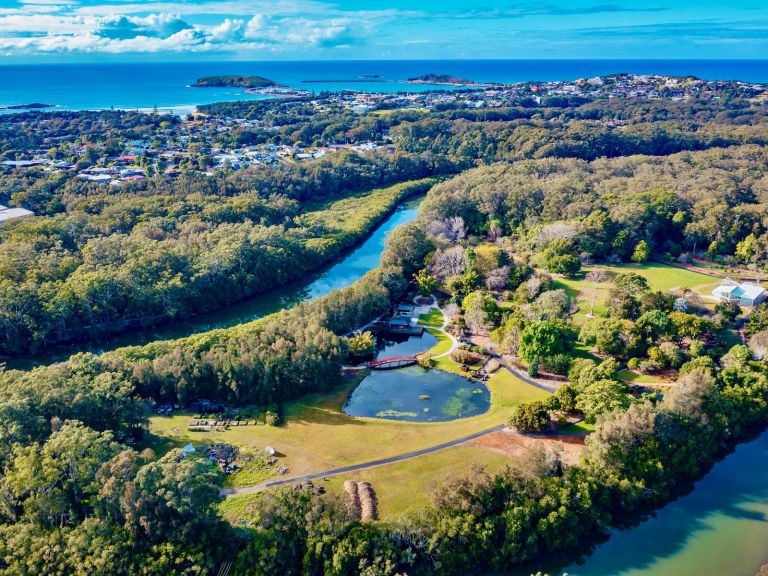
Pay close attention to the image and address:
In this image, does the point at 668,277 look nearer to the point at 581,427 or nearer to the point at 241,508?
the point at 581,427

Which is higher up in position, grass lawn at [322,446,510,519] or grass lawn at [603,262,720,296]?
grass lawn at [603,262,720,296]

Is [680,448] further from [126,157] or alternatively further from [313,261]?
[126,157]

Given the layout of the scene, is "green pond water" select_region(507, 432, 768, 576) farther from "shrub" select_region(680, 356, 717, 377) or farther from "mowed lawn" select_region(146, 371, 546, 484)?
"mowed lawn" select_region(146, 371, 546, 484)

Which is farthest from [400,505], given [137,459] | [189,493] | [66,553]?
[66,553]

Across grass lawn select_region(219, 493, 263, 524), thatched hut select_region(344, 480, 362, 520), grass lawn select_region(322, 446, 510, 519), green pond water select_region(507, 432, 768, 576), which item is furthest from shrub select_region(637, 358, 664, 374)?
grass lawn select_region(219, 493, 263, 524)

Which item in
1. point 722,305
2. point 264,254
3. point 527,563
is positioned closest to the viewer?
point 527,563
